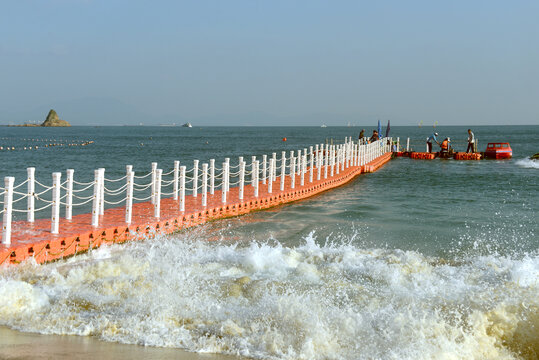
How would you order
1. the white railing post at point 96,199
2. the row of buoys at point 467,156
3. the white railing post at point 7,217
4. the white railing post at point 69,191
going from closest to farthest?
1. the white railing post at point 7,217
2. the white railing post at point 69,191
3. the white railing post at point 96,199
4. the row of buoys at point 467,156

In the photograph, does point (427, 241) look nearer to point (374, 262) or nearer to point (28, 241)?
point (374, 262)

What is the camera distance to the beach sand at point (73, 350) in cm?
593

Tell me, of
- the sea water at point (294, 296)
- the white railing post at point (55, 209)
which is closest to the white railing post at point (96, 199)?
the sea water at point (294, 296)

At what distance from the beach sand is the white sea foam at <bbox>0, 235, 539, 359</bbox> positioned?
18cm

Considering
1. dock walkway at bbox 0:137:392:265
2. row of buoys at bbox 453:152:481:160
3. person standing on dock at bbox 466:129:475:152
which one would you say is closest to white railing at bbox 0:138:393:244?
dock walkway at bbox 0:137:392:265

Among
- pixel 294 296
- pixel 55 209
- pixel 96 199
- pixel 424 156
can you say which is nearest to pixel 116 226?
pixel 96 199

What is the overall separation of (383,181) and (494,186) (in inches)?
222

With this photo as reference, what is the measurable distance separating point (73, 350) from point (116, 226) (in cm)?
558

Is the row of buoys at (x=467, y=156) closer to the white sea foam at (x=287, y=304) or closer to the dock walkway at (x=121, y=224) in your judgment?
the dock walkway at (x=121, y=224)

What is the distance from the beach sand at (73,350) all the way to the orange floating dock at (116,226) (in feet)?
8.95

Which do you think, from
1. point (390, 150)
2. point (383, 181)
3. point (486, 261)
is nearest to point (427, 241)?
point (486, 261)

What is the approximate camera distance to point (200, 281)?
8.84m

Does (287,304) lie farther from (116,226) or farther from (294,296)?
(116,226)

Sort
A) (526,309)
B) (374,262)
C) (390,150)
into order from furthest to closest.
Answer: (390,150)
(374,262)
(526,309)
